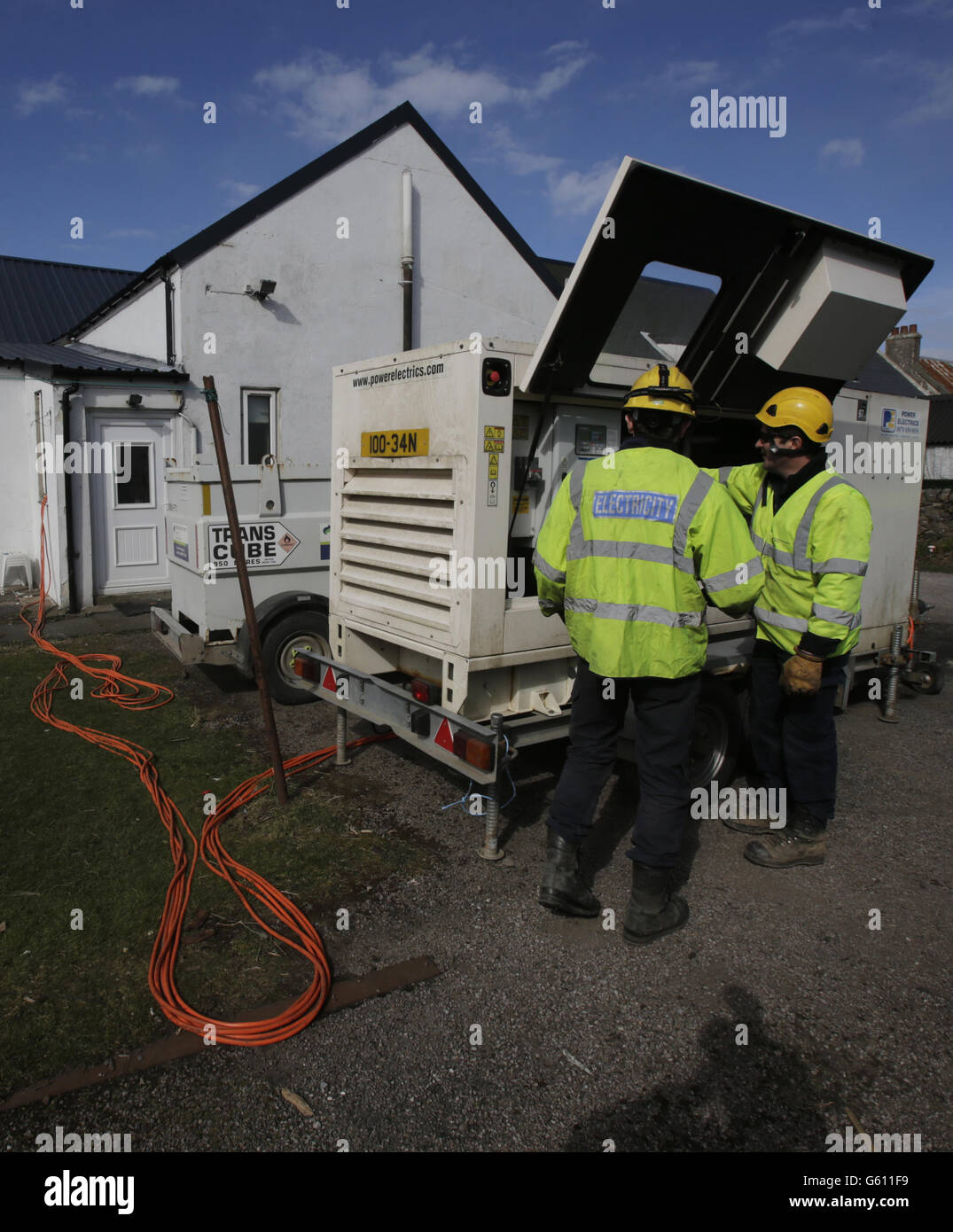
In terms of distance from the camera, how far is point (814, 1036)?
2.82 m

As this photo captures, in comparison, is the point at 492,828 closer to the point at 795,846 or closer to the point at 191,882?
the point at 191,882

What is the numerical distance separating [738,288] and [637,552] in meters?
1.93

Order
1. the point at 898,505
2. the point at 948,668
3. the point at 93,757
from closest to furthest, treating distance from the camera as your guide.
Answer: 1. the point at 93,757
2. the point at 898,505
3. the point at 948,668

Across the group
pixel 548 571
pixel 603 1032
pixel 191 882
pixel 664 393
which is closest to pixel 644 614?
pixel 548 571

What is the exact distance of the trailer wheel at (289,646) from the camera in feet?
20.7

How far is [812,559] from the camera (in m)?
3.85

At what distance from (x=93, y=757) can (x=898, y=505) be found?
6151 millimetres

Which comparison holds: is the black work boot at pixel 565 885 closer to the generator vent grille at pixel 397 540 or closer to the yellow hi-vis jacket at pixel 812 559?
the generator vent grille at pixel 397 540

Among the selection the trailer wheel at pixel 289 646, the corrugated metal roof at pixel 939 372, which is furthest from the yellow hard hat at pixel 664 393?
the corrugated metal roof at pixel 939 372

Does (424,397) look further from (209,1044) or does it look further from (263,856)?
(209,1044)

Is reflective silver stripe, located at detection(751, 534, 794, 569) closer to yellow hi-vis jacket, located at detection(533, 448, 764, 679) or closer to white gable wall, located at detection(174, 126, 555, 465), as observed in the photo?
yellow hi-vis jacket, located at detection(533, 448, 764, 679)

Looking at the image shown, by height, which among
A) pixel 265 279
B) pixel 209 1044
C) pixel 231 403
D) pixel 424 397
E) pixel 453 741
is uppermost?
pixel 265 279
